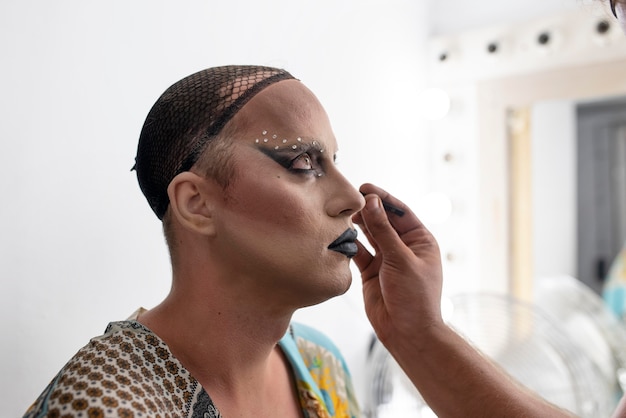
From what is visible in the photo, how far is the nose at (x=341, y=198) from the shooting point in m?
1.02

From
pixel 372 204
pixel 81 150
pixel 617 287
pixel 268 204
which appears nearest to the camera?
pixel 268 204

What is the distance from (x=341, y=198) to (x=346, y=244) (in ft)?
A: 0.25

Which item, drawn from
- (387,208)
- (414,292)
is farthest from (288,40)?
(414,292)

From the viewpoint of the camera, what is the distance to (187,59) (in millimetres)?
1480

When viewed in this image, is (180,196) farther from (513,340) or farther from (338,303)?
(513,340)

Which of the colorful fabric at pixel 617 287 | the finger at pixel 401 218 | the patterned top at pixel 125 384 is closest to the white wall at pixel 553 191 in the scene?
the colorful fabric at pixel 617 287

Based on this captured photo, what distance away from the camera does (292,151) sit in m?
1.00

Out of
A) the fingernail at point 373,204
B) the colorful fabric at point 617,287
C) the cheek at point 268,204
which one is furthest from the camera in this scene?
the colorful fabric at point 617,287

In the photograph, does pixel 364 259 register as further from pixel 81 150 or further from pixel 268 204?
pixel 81 150

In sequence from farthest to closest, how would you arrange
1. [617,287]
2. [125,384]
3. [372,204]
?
1. [617,287]
2. [372,204]
3. [125,384]

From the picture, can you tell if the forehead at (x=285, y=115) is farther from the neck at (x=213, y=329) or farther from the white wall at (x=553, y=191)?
the white wall at (x=553, y=191)

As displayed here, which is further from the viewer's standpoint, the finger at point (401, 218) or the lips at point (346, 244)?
the finger at point (401, 218)

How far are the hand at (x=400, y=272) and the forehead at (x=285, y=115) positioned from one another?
0.16 m

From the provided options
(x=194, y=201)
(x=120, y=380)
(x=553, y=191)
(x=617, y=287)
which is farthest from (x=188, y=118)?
(x=617, y=287)
